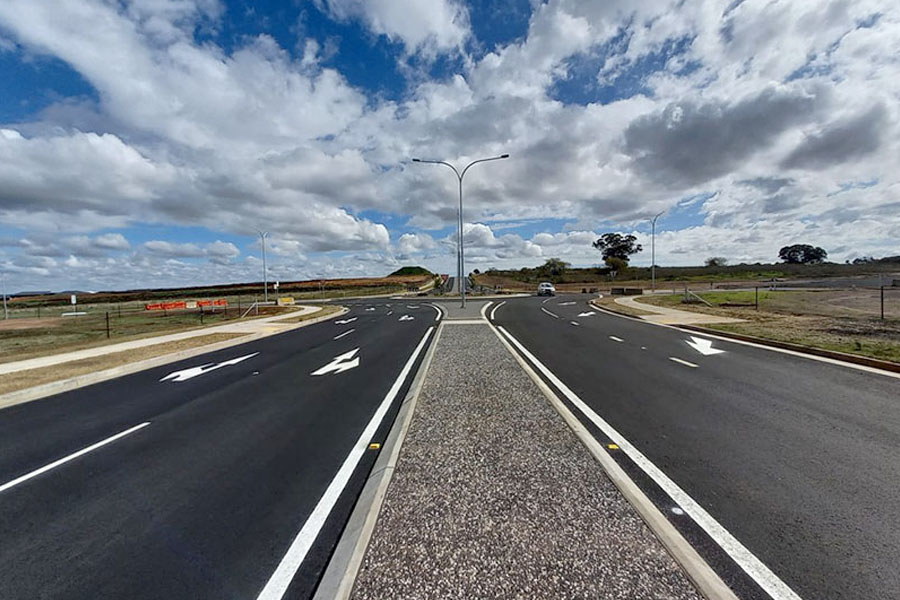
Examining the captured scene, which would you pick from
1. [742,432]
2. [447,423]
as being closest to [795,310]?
[742,432]

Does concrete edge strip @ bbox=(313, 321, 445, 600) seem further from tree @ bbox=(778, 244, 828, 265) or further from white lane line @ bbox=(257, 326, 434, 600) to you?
tree @ bbox=(778, 244, 828, 265)

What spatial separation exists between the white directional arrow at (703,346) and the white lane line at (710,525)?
7361 mm

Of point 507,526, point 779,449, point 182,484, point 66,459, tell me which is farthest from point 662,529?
point 66,459

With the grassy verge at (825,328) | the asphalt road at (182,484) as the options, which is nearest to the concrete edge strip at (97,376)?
the asphalt road at (182,484)

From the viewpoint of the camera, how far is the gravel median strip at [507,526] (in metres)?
2.40

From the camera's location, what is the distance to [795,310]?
840 inches

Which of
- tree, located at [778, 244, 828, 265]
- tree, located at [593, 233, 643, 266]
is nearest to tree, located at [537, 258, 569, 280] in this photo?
tree, located at [593, 233, 643, 266]

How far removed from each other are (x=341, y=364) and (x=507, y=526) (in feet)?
25.9

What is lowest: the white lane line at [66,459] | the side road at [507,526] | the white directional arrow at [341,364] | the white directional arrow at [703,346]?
the white directional arrow at [703,346]

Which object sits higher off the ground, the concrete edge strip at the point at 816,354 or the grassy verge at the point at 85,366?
the grassy verge at the point at 85,366

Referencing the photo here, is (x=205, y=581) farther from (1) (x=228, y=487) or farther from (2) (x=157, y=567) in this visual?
(1) (x=228, y=487)

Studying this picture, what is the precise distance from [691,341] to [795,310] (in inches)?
529

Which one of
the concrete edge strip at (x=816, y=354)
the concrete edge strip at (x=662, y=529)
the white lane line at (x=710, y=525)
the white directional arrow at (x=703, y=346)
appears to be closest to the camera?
the concrete edge strip at (x=662, y=529)

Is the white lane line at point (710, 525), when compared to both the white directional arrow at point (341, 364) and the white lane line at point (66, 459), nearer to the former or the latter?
the white directional arrow at point (341, 364)
